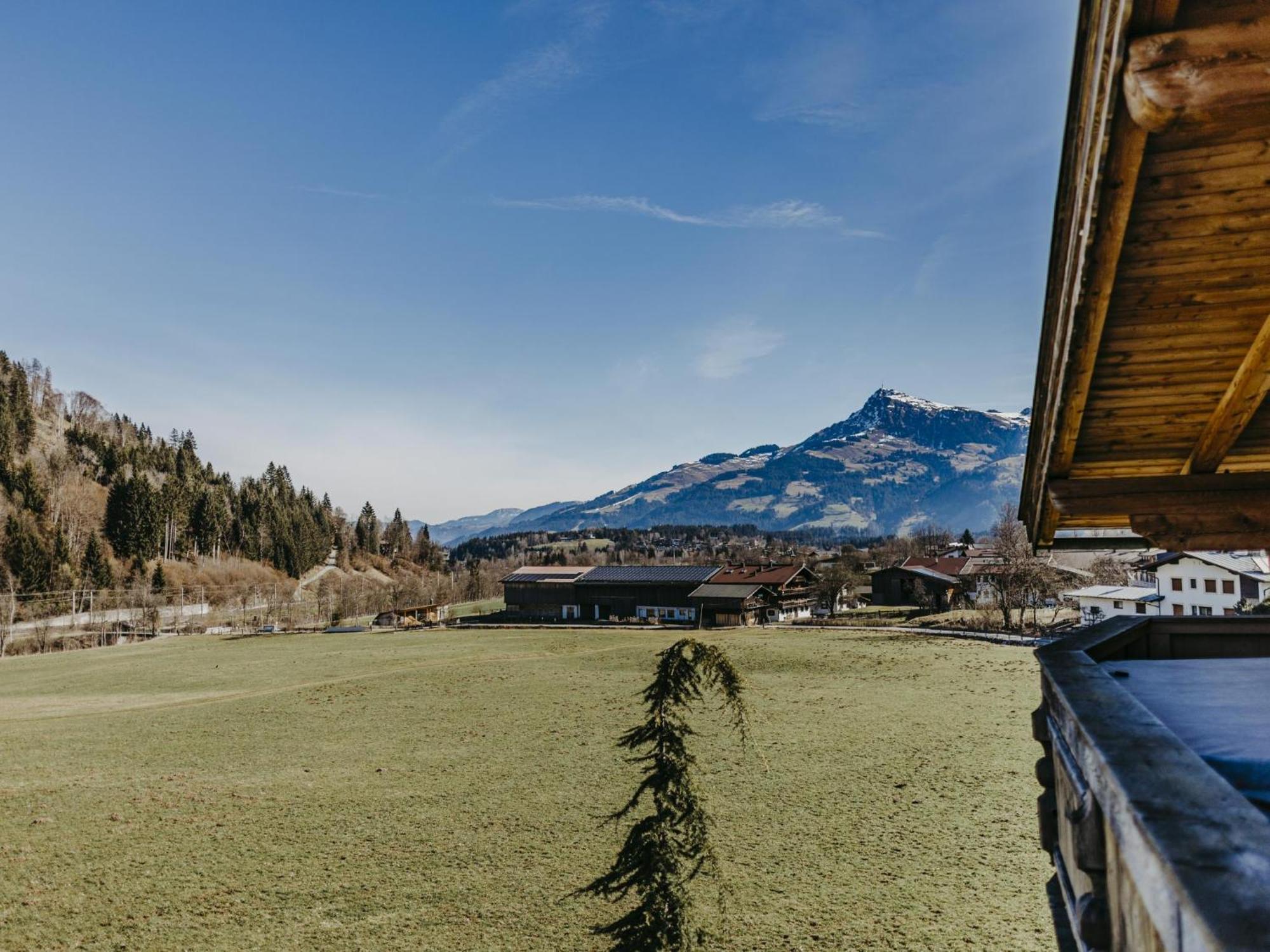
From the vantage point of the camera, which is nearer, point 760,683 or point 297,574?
point 760,683

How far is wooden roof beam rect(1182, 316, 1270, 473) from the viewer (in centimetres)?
447

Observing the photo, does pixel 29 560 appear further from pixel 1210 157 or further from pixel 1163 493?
pixel 1210 157

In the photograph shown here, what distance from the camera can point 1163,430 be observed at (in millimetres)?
5773

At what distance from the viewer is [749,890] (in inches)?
467

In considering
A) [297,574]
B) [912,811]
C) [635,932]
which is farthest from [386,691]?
[297,574]

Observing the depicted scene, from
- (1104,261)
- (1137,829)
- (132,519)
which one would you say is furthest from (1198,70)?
(132,519)

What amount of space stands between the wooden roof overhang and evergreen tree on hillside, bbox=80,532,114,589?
95009mm

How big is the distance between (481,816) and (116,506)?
101294 mm

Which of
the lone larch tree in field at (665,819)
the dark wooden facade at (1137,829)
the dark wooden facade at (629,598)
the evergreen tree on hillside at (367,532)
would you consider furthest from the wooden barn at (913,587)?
the evergreen tree on hillside at (367,532)

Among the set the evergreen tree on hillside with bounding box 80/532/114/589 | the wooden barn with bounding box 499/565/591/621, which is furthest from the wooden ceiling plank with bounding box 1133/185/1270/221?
the evergreen tree on hillside with bounding box 80/532/114/589

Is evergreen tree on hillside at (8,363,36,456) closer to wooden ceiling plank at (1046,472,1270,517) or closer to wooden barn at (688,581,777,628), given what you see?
wooden barn at (688,581,777,628)

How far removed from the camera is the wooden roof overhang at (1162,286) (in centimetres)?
253

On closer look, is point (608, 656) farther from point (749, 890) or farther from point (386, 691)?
point (749, 890)

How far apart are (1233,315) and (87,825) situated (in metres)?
21.8
